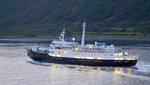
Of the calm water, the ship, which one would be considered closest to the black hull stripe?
the ship

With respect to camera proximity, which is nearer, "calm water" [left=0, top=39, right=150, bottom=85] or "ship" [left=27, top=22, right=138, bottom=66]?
"calm water" [left=0, top=39, right=150, bottom=85]

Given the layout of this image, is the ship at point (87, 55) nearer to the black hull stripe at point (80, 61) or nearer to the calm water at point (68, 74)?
the black hull stripe at point (80, 61)

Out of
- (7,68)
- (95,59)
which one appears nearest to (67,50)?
(95,59)

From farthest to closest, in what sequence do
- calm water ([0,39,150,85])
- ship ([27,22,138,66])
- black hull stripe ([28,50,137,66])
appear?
ship ([27,22,138,66])
black hull stripe ([28,50,137,66])
calm water ([0,39,150,85])

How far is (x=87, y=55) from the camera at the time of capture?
5458 inches

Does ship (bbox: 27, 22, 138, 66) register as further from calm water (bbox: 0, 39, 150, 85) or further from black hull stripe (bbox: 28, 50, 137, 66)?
calm water (bbox: 0, 39, 150, 85)

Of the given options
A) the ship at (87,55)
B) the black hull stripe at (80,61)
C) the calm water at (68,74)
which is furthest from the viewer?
the ship at (87,55)

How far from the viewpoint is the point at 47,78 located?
117188 millimetres

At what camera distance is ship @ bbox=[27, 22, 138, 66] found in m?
136

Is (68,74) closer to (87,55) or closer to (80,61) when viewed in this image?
(80,61)

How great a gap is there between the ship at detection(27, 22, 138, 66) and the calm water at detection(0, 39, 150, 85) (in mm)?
1561

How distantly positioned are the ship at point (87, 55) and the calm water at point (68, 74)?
1561 millimetres

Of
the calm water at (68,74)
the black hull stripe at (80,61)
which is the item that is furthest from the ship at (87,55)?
the calm water at (68,74)

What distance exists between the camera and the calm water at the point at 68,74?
365 ft
